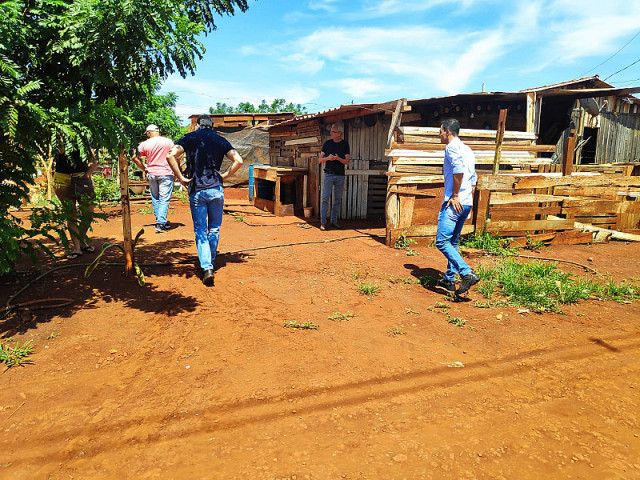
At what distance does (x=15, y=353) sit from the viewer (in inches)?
133

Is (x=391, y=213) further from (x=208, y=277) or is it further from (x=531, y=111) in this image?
(x=531, y=111)

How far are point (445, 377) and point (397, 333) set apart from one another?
840 mm

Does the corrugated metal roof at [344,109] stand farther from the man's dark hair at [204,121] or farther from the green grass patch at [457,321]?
the green grass patch at [457,321]

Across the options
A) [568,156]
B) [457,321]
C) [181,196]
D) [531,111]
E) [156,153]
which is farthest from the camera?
[181,196]

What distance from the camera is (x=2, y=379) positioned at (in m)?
3.06

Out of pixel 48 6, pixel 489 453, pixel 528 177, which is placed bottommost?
pixel 489 453

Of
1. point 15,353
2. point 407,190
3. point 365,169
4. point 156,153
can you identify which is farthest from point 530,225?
point 15,353

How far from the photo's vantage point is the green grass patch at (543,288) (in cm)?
484

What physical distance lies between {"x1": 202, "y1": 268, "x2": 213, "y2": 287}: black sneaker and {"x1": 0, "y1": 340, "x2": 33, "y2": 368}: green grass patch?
1.87 m

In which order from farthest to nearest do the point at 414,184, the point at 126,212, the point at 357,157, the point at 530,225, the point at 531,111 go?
the point at 357,157 < the point at 531,111 < the point at 530,225 < the point at 414,184 < the point at 126,212

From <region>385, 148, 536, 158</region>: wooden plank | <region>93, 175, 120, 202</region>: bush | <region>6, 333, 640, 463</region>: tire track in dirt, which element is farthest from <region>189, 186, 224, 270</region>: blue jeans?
<region>93, 175, 120, 202</region>: bush

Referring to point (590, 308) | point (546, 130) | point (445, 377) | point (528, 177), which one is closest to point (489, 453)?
point (445, 377)

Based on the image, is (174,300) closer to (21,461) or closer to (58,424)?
(58,424)

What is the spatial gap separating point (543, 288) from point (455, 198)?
62.8 inches
